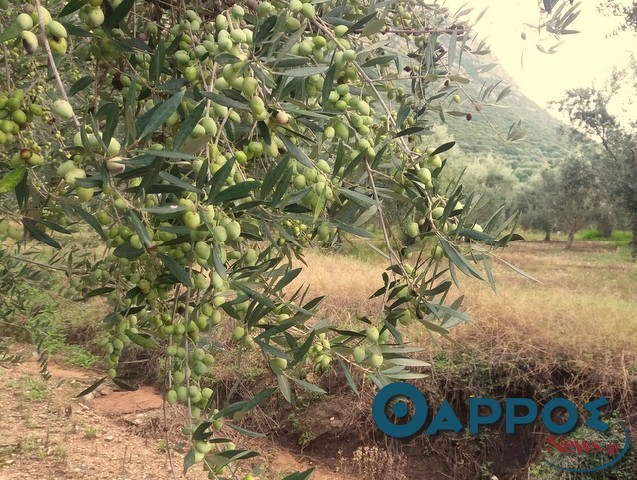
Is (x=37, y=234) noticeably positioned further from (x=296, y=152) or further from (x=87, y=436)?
(x=87, y=436)

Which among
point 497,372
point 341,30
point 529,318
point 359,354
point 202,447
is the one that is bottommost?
point 497,372

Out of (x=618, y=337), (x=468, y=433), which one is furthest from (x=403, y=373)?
(x=618, y=337)

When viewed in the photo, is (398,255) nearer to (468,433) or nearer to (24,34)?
(24,34)

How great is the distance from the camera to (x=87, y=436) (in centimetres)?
453

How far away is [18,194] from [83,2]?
26 cm

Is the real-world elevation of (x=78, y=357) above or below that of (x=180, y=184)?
below

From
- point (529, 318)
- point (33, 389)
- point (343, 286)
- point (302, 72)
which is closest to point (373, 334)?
point (302, 72)

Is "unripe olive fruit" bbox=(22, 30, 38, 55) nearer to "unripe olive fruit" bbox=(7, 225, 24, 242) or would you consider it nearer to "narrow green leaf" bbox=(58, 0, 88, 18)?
"narrow green leaf" bbox=(58, 0, 88, 18)

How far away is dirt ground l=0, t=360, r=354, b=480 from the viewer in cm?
401

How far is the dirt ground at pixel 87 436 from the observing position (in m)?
4.01

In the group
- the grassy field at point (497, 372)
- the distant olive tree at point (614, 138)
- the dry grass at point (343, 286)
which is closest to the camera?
the grassy field at point (497, 372)

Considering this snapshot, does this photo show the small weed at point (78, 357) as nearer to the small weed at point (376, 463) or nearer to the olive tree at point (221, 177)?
the small weed at point (376, 463)

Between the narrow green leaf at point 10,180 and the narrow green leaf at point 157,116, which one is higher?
the narrow green leaf at point 157,116

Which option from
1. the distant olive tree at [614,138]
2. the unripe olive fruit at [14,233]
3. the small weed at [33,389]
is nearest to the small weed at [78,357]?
the small weed at [33,389]
